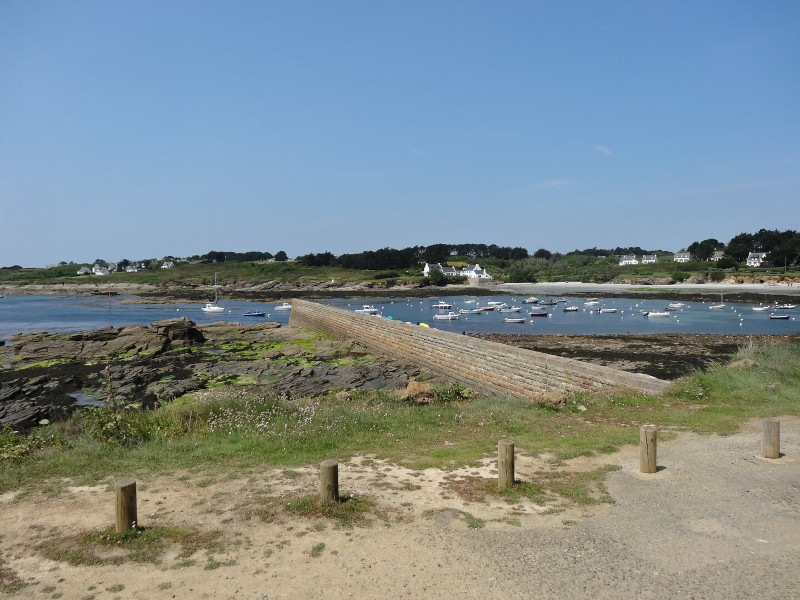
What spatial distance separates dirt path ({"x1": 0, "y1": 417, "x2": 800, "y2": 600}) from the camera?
5.83 metres

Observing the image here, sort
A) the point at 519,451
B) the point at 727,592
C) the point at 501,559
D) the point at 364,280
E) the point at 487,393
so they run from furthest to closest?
the point at 364,280
the point at 487,393
the point at 519,451
the point at 501,559
the point at 727,592

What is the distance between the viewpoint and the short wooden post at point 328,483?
25.4 feet

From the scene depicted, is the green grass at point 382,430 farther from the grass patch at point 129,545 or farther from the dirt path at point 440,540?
the grass patch at point 129,545

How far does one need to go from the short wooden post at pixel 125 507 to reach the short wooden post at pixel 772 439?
10145 mm

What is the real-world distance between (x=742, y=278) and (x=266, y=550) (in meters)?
130

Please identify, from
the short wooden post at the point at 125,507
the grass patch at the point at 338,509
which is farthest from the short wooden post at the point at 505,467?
the short wooden post at the point at 125,507

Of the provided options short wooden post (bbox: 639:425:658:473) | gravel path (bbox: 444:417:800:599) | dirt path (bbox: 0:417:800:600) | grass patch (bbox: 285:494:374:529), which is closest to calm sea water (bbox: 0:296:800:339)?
short wooden post (bbox: 639:425:658:473)

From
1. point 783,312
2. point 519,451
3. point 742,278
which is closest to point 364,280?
point 742,278

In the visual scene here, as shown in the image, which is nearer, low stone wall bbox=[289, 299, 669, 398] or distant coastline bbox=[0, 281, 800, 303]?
low stone wall bbox=[289, 299, 669, 398]

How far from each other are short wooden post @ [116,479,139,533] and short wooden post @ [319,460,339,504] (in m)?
2.49

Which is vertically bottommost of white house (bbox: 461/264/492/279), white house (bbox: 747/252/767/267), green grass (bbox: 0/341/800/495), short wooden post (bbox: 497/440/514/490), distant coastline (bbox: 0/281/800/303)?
distant coastline (bbox: 0/281/800/303)

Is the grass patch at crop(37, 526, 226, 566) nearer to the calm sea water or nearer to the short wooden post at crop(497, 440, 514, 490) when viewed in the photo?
the short wooden post at crop(497, 440, 514, 490)

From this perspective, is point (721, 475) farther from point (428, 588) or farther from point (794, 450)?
point (428, 588)

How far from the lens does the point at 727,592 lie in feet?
18.0
